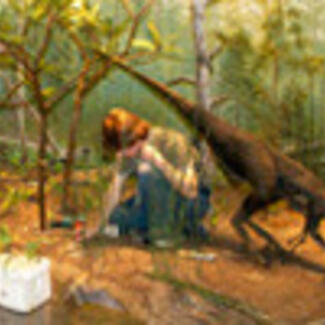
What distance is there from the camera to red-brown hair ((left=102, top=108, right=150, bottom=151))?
110 inches

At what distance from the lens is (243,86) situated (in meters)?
2.83

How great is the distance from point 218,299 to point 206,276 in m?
0.30

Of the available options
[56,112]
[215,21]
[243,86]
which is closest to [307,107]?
[243,86]

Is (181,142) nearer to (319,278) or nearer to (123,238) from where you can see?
(123,238)

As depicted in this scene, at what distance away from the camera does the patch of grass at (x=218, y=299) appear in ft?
6.77

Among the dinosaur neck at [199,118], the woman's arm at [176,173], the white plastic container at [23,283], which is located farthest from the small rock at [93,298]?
the dinosaur neck at [199,118]

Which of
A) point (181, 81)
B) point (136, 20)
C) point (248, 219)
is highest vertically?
point (136, 20)

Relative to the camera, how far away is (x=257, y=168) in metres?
2.52

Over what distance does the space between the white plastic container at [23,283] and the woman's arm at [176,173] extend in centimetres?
88

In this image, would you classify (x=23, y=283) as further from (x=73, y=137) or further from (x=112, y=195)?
(x=73, y=137)

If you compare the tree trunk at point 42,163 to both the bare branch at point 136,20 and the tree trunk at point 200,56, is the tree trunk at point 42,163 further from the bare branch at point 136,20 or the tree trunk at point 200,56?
the tree trunk at point 200,56

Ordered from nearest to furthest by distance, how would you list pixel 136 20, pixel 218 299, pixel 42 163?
pixel 218 299, pixel 136 20, pixel 42 163

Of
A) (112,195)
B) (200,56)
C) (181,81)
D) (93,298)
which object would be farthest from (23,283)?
(200,56)

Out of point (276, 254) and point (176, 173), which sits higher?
point (176, 173)
